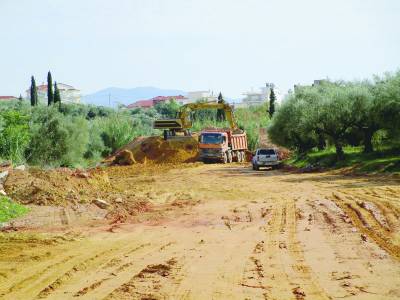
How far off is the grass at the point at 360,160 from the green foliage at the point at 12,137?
20.6m

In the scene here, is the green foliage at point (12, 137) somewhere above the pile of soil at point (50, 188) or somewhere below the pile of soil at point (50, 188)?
above

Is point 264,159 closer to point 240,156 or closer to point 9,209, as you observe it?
point 240,156

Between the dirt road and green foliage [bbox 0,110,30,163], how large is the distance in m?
21.0

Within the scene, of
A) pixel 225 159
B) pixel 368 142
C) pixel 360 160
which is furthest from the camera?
pixel 225 159

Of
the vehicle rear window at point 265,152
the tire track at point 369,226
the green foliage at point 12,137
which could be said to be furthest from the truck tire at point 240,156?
the tire track at point 369,226

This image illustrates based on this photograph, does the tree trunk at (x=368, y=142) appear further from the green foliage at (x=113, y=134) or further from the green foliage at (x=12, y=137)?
the green foliage at (x=113, y=134)

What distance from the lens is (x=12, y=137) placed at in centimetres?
3934

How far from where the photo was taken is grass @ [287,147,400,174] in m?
33.0

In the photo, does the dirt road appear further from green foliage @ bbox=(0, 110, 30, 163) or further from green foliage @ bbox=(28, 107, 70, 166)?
green foliage @ bbox=(28, 107, 70, 166)

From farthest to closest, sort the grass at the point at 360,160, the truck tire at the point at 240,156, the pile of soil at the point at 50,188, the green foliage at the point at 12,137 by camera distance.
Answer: the truck tire at the point at 240,156, the green foliage at the point at 12,137, the grass at the point at 360,160, the pile of soil at the point at 50,188

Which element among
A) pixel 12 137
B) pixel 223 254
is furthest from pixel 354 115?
pixel 223 254

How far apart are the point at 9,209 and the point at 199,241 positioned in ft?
20.3

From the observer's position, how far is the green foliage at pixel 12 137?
1547 inches

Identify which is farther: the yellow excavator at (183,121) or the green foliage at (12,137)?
the yellow excavator at (183,121)
